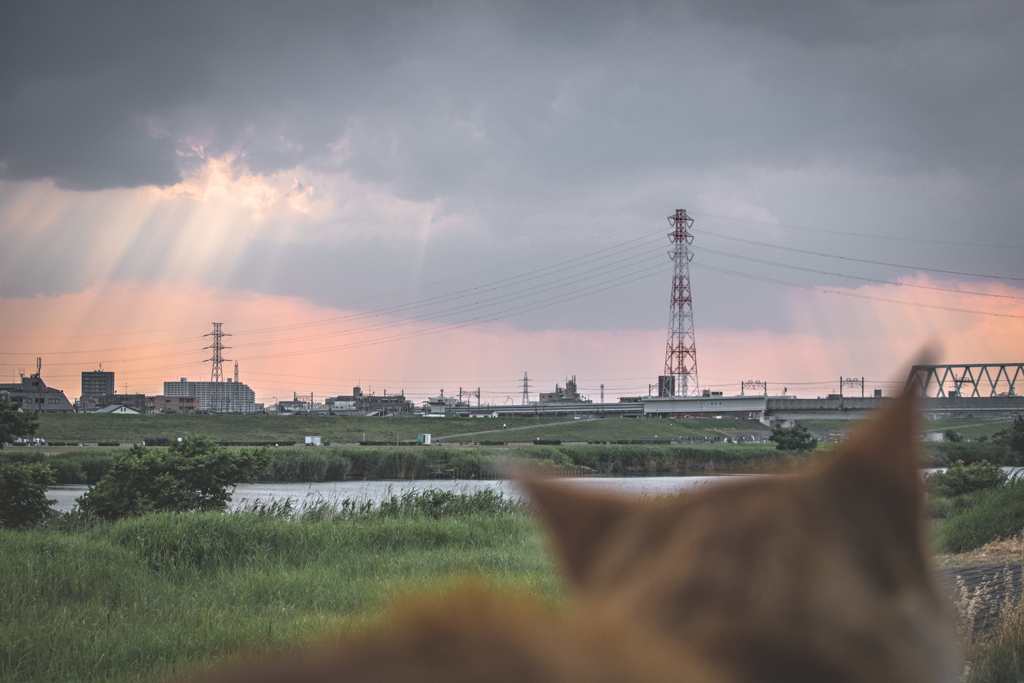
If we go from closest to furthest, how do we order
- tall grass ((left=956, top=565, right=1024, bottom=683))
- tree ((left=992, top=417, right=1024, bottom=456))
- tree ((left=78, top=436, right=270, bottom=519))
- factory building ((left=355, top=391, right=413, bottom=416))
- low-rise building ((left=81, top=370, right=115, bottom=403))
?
tall grass ((left=956, top=565, right=1024, bottom=683)) → tree ((left=78, top=436, right=270, bottom=519)) → tree ((left=992, top=417, right=1024, bottom=456)) → factory building ((left=355, top=391, right=413, bottom=416)) → low-rise building ((left=81, top=370, right=115, bottom=403))

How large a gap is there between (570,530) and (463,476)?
34.3m

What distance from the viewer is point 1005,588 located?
7.73 meters

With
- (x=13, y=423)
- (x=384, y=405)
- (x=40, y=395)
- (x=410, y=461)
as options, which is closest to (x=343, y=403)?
(x=384, y=405)

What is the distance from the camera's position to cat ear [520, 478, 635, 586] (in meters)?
0.44

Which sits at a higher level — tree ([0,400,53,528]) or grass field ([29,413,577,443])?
tree ([0,400,53,528])

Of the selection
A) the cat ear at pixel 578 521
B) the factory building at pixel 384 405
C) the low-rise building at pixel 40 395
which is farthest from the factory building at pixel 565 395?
the cat ear at pixel 578 521

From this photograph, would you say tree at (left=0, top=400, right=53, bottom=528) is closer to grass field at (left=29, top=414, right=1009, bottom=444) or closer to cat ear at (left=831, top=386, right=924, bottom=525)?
cat ear at (left=831, top=386, right=924, bottom=525)

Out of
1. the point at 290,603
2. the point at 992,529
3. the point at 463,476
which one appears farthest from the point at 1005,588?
the point at 463,476

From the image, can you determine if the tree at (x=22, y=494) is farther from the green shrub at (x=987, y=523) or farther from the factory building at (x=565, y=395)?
the factory building at (x=565, y=395)

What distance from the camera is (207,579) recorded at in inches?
322

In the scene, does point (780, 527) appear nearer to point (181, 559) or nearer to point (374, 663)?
point (374, 663)

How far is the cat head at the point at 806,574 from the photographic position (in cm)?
35

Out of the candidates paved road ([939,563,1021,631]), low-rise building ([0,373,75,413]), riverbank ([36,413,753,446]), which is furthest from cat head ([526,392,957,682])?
low-rise building ([0,373,75,413])

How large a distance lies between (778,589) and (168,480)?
14680 mm
